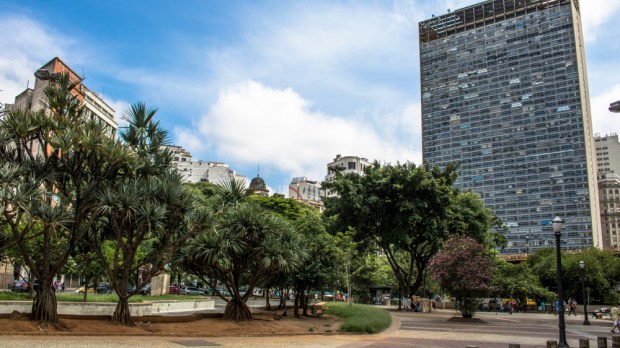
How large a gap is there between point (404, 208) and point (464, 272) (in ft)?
23.8

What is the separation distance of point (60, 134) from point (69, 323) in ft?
19.7

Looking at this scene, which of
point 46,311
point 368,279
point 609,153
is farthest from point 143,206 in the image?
point 609,153

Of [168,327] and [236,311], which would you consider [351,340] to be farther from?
[168,327]

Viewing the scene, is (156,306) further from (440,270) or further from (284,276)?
(440,270)

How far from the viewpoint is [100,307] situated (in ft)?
75.2

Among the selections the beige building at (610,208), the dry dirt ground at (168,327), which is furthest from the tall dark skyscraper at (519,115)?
the dry dirt ground at (168,327)

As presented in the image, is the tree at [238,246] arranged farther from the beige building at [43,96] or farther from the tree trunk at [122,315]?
the beige building at [43,96]

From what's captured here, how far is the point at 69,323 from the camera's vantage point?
16078mm

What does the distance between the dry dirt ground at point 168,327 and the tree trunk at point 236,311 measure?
44cm

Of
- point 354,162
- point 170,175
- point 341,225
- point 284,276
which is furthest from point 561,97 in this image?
point 170,175

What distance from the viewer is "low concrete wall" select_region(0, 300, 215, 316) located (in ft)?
67.1

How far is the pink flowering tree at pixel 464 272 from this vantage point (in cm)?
2848

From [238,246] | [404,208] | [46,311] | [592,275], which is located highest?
[404,208]

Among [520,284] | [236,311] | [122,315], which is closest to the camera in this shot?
[122,315]
